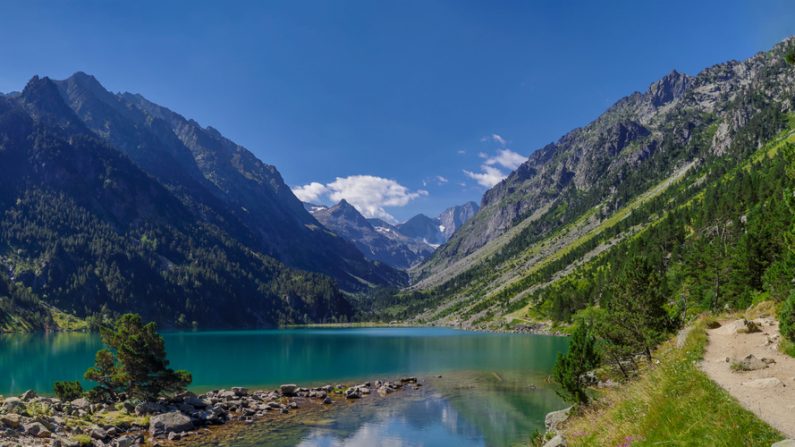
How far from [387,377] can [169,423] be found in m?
40.5

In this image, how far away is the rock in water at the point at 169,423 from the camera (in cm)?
4244

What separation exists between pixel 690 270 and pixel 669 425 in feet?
270

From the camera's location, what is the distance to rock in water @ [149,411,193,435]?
4244 cm

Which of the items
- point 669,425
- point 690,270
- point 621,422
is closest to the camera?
point 669,425

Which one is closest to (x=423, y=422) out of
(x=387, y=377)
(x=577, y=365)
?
(x=577, y=365)

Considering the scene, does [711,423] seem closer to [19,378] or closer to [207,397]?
[207,397]

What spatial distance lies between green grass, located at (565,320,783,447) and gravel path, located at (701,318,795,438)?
568 millimetres

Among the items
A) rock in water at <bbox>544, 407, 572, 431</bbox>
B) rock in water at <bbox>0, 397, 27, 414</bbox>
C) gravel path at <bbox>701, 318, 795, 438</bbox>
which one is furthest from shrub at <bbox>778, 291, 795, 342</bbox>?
rock in water at <bbox>0, 397, 27, 414</bbox>

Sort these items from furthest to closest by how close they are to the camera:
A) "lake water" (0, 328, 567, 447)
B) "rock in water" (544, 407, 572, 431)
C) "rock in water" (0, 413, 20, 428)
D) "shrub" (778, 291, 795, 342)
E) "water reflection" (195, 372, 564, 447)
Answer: "lake water" (0, 328, 567, 447), "water reflection" (195, 372, 564, 447), "rock in water" (0, 413, 20, 428), "rock in water" (544, 407, 572, 431), "shrub" (778, 291, 795, 342)

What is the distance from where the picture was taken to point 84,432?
1566 inches

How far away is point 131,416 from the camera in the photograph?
46.1 meters

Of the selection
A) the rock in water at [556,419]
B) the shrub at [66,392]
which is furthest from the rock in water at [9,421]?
the rock in water at [556,419]

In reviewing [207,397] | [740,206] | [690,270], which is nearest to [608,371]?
[207,397]

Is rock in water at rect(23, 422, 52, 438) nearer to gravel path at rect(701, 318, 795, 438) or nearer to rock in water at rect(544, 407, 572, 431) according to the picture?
rock in water at rect(544, 407, 572, 431)
